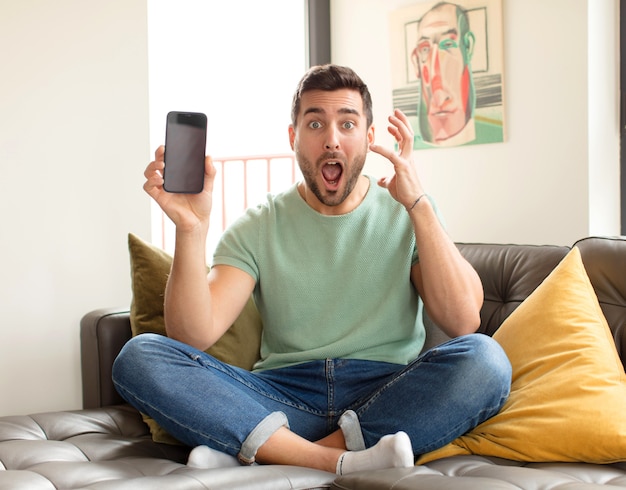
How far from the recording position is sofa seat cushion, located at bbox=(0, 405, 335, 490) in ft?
5.19

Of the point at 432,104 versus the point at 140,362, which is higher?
the point at 432,104

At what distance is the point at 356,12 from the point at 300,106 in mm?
1448

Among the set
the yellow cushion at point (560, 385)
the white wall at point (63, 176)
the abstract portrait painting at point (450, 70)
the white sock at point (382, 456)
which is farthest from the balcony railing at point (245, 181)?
the white sock at point (382, 456)

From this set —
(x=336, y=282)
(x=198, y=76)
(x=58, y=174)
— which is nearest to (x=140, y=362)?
(x=336, y=282)

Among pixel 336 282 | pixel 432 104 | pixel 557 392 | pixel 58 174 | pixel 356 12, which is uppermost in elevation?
pixel 356 12

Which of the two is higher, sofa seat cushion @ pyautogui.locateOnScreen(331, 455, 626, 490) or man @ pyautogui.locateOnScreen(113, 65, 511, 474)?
man @ pyautogui.locateOnScreen(113, 65, 511, 474)

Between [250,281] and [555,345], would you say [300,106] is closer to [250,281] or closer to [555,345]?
[250,281]

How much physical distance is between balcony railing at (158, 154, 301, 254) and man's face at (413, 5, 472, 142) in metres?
1.89

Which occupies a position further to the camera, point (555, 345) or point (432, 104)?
point (432, 104)

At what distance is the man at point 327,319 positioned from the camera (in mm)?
1810

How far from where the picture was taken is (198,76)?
5562 millimetres

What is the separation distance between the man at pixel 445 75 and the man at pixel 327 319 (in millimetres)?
1012

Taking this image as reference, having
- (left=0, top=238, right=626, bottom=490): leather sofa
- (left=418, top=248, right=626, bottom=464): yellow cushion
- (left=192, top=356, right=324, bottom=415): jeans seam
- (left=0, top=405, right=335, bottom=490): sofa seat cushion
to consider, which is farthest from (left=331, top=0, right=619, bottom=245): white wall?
(left=0, top=405, right=335, bottom=490): sofa seat cushion

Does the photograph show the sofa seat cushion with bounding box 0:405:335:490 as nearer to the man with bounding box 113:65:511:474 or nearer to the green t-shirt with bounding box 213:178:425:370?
the man with bounding box 113:65:511:474
